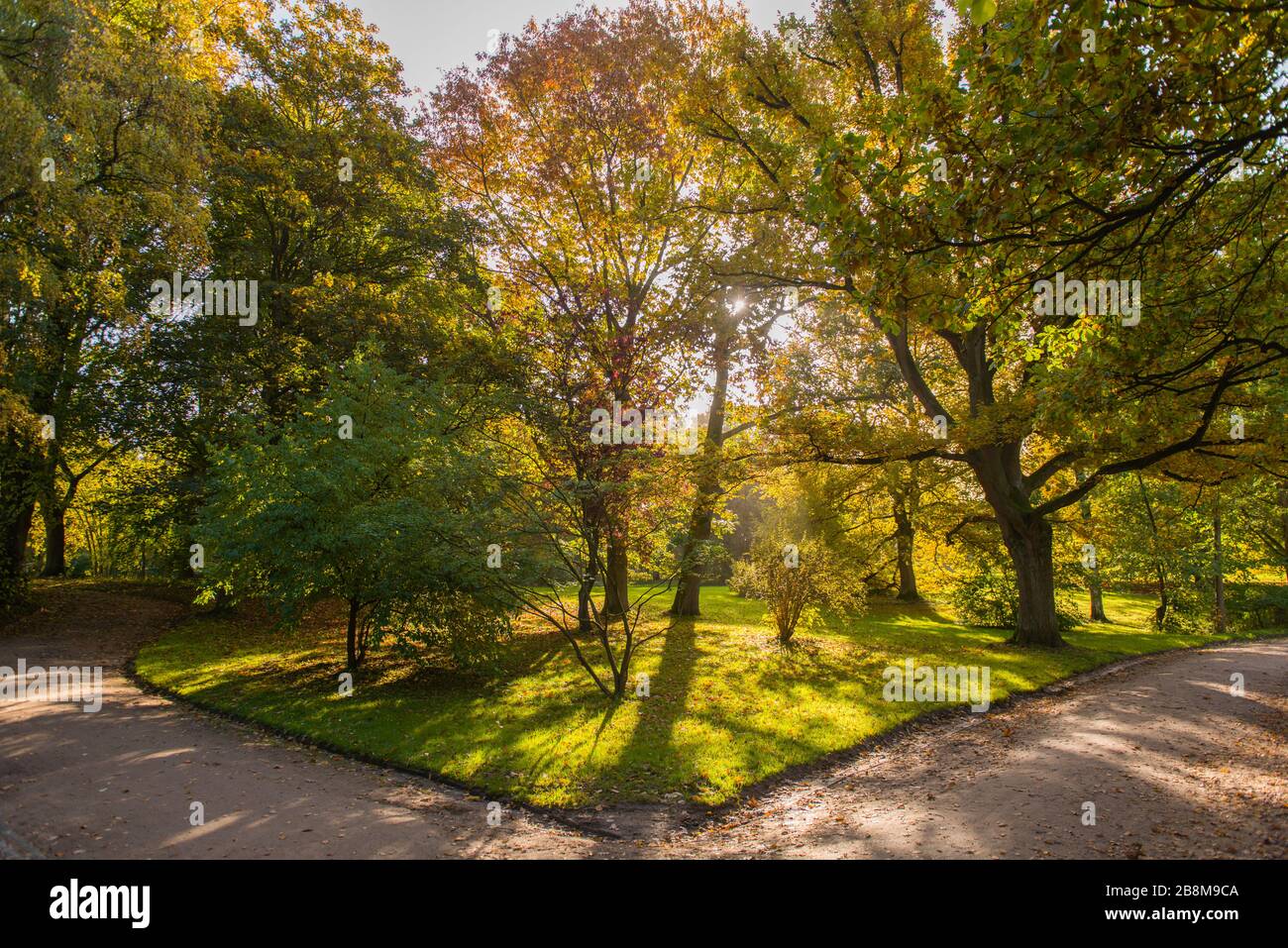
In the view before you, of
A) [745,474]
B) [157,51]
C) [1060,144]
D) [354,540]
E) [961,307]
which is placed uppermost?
[157,51]

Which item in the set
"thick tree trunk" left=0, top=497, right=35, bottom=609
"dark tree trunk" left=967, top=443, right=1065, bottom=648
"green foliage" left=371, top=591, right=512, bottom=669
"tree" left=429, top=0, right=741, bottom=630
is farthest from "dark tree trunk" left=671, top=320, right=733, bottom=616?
"thick tree trunk" left=0, top=497, right=35, bottom=609

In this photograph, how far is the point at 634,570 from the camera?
18.3 m

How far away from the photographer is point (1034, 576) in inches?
643

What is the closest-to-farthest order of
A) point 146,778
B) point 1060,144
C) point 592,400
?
point 1060,144 → point 146,778 → point 592,400

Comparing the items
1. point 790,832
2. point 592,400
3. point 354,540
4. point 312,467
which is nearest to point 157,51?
point 312,467

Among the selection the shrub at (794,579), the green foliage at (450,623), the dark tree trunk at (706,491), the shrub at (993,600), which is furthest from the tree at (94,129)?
the shrub at (993,600)

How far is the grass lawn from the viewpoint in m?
7.82

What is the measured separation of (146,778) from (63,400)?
18.1 meters

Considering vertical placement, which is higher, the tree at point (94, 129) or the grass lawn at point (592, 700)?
the tree at point (94, 129)

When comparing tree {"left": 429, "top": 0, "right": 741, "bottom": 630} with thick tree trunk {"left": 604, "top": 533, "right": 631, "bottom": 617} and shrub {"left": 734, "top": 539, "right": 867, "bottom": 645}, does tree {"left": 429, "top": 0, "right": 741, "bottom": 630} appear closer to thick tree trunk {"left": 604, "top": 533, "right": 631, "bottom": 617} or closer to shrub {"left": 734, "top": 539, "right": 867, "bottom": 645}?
thick tree trunk {"left": 604, "top": 533, "right": 631, "bottom": 617}

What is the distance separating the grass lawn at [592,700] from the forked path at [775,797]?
572 mm

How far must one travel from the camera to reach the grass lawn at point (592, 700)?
25.7ft

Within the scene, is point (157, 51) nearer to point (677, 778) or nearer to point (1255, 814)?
point (677, 778)

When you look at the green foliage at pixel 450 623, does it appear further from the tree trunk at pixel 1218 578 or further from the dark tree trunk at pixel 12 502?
the tree trunk at pixel 1218 578
